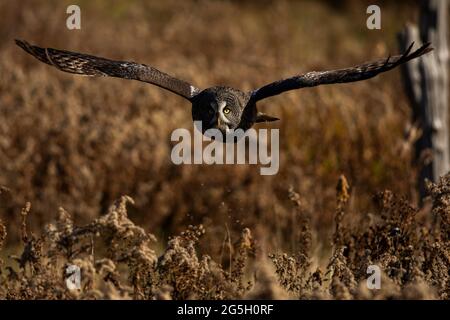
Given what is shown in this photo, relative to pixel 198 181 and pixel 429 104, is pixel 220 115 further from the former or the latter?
pixel 198 181

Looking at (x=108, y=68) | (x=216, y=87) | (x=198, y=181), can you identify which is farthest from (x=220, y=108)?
(x=198, y=181)

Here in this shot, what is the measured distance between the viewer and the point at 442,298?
4.27 meters

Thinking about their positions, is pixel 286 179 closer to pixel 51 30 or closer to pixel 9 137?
pixel 9 137

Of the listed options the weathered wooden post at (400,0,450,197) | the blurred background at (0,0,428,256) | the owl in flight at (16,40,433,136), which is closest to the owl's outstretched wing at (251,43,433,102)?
the owl in flight at (16,40,433,136)

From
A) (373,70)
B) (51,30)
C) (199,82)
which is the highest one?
(51,30)

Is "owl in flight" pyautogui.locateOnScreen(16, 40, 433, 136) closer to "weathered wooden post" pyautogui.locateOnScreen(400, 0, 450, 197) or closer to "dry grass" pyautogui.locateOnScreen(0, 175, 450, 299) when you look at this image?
"dry grass" pyautogui.locateOnScreen(0, 175, 450, 299)

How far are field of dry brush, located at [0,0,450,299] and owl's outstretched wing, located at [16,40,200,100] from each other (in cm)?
62

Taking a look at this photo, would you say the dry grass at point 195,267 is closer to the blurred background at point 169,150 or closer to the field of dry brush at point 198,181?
the field of dry brush at point 198,181

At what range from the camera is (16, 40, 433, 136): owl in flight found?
452 cm

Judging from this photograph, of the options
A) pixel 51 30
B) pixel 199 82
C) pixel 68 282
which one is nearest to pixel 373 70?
pixel 68 282

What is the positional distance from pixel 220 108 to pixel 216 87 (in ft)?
0.64

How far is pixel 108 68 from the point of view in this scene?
4.79m

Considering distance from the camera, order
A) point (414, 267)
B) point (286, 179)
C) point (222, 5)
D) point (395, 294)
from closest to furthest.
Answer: point (395, 294) → point (414, 267) → point (286, 179) → point (222, 5)

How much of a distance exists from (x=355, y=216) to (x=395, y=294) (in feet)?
7.38
